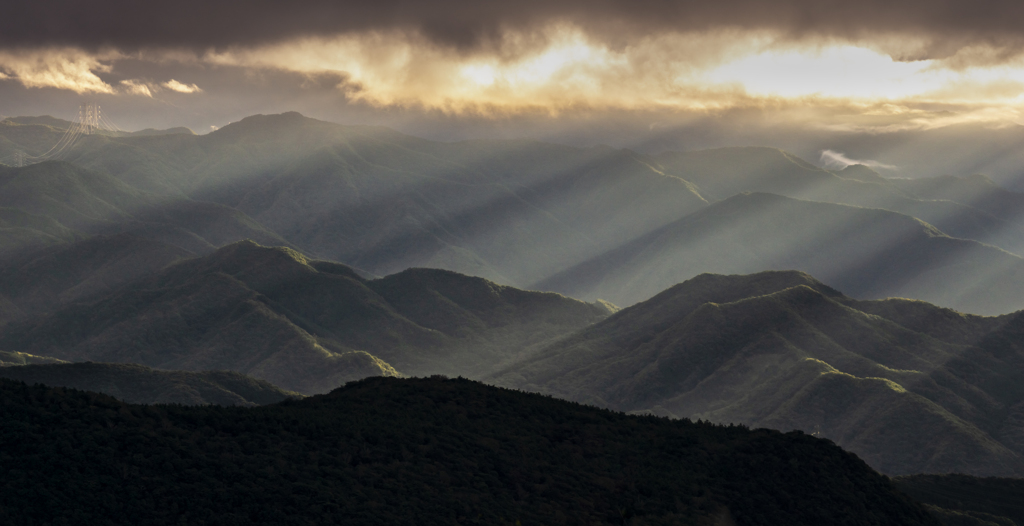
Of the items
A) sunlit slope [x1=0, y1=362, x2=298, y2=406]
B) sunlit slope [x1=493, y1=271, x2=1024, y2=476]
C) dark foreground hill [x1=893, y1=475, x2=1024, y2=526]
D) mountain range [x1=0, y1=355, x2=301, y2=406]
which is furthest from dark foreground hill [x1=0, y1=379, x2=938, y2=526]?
sunlit slope [x1=493, y1=271, x2=1024, y2=476]

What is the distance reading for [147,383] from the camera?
457 ft

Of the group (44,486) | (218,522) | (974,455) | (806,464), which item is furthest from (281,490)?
(974,455)

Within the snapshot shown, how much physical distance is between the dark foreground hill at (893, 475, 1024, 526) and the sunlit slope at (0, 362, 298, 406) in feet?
→ 317

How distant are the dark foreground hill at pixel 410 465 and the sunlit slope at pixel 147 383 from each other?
80.8 meters

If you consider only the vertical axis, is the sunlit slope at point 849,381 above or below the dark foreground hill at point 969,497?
below

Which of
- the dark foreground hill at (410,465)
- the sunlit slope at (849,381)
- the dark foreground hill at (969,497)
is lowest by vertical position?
the sunlit slope at (849,381)

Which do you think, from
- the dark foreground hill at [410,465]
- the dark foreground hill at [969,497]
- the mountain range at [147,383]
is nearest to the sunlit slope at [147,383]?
the mountain range at [147,383]

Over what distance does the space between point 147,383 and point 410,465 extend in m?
108

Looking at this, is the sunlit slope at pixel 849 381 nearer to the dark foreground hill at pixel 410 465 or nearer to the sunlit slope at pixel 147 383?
the sunlit slope at pixel 147 383

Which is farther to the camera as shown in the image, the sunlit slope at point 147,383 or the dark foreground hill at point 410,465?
the sunlit slope at point 147,383

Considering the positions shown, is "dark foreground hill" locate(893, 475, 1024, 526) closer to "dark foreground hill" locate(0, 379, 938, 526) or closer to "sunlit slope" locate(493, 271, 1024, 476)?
"dark foreground hill" locate(0, 379, 938, 526)

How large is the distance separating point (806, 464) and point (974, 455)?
105m

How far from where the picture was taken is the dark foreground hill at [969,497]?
58.4 meters

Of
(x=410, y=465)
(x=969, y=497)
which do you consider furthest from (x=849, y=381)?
(x=410, y=465)
